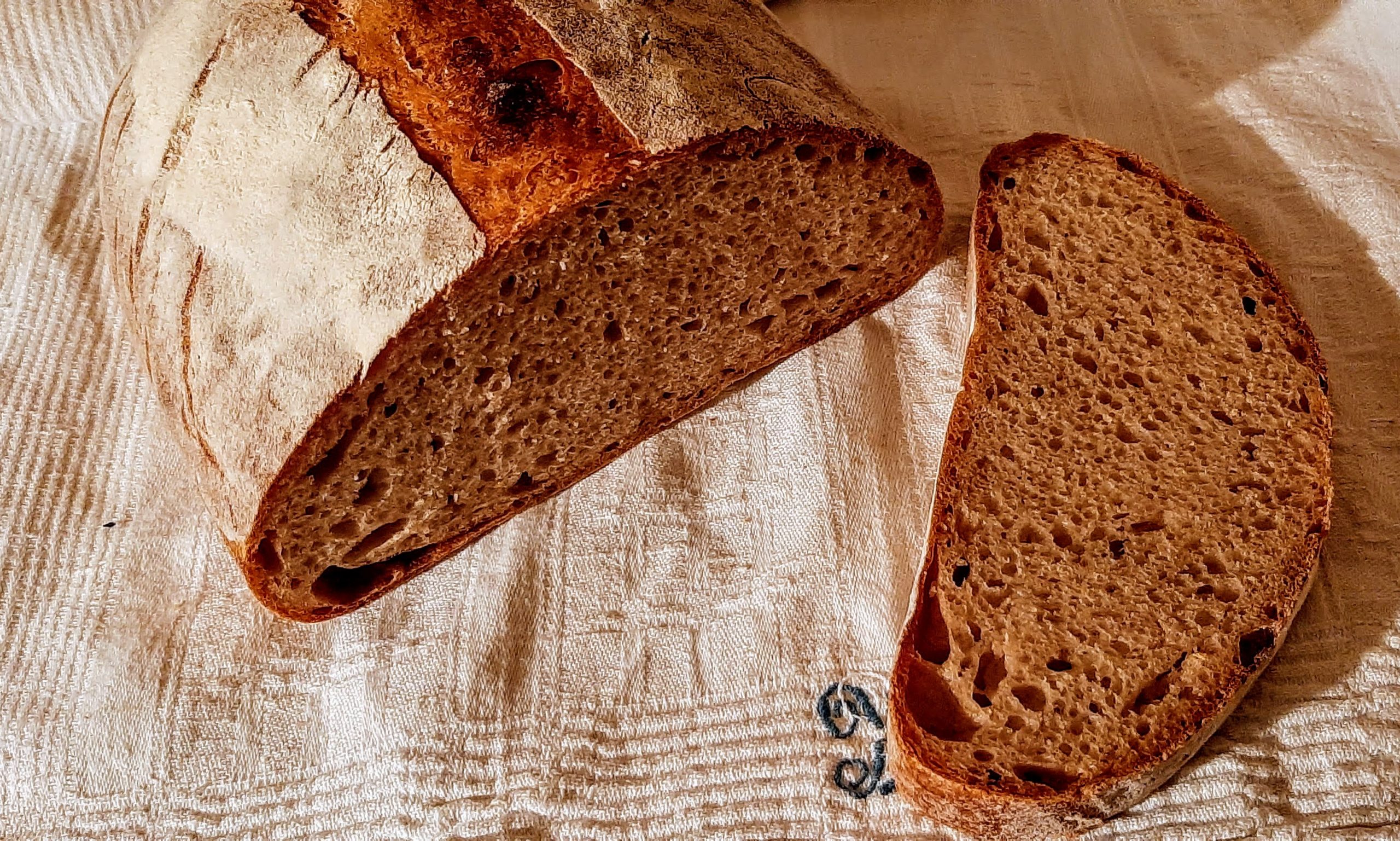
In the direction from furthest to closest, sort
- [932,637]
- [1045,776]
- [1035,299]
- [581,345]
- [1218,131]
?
[1218,131], [1035,299], [581,345], [932,637], [1045,776]

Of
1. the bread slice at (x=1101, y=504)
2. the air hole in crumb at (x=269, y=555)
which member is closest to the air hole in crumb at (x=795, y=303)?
the bread slice at (x=1101, y=504)

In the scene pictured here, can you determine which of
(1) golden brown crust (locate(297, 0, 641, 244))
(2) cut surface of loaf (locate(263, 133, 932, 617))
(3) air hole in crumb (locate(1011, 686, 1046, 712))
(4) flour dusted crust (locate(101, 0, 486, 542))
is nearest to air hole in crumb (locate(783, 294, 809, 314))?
(2) cut surface of loaf (locate(263, 133, 932, 617))

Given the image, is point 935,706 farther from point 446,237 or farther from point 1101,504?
point 446,237

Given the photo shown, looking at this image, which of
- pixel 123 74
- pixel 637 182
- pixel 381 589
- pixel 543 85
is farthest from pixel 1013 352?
pixel 123 74

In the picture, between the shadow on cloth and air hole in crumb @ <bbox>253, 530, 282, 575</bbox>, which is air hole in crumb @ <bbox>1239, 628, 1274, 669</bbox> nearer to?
the shadow on cloth

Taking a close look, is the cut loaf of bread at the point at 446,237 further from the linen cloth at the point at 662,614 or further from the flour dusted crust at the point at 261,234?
the linen cloth at the point at 662,614

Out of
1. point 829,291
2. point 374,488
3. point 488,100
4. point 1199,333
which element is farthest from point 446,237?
point 1199,333
